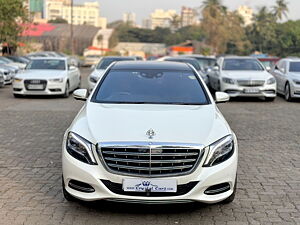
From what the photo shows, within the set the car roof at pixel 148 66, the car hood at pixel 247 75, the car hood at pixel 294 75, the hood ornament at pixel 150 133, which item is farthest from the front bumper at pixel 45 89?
the hood ornament at pixel 150 133

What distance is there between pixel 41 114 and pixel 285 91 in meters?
8.66

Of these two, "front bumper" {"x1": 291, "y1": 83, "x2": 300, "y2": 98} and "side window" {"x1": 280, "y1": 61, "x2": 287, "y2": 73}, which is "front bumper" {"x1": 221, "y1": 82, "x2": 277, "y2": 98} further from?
"side window" {"x1": 280, "y1": 61, "x2": 287, "y2": 73}

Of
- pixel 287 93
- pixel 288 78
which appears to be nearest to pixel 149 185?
pixel 287 93

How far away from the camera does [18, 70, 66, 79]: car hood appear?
15195mm

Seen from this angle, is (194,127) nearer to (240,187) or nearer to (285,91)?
(240,187)

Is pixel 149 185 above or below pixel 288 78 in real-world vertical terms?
above

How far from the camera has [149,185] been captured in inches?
170

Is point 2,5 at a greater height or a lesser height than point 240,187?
greater

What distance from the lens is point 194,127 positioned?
468 cm

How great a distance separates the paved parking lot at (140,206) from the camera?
4637mm

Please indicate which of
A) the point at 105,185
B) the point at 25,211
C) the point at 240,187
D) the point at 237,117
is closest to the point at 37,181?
the point at 25,211

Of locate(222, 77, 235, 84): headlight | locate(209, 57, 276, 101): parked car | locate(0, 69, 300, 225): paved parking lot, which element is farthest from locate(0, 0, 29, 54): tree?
locate(0, 69, 300, 225): paved parking lot

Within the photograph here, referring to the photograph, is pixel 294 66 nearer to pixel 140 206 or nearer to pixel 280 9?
pixel 140 206

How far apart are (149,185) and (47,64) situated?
42.1ft
